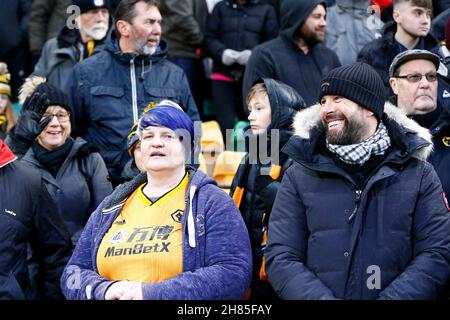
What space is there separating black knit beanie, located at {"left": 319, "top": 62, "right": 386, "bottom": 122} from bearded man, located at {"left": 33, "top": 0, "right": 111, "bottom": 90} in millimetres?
3969

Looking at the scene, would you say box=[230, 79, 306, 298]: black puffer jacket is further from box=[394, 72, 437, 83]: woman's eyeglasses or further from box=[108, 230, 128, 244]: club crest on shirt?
box=[108, 230, 128, 244]: club crest on shirt

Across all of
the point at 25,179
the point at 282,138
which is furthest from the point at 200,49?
the point at 25,179

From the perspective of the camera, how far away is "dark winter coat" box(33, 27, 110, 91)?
939 cm

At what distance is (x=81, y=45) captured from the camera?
9.56 m

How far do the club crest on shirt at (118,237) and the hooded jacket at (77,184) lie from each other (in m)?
1.53

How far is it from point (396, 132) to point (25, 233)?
2.43m

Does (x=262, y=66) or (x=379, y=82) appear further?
(x=262, y=66)

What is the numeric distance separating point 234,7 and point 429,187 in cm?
533

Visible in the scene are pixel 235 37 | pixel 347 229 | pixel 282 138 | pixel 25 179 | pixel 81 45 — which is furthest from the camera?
pixel 235 37

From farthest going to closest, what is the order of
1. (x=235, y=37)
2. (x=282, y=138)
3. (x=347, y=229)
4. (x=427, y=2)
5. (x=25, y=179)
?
(x=235, y=37) < (x=427, y=2) < (x=282, y=138) < (x=25, y=179) < (x=347, y=229)

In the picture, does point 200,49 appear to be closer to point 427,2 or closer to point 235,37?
point 235,37

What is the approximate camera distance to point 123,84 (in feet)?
27.0

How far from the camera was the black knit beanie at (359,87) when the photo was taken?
18.4ft

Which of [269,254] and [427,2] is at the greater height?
[427,2]
